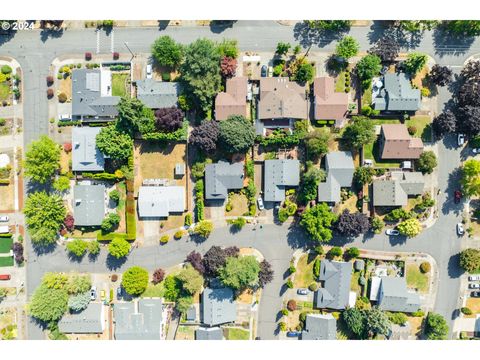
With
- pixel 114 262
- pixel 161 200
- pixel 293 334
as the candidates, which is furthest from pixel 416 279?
pixel 114 262

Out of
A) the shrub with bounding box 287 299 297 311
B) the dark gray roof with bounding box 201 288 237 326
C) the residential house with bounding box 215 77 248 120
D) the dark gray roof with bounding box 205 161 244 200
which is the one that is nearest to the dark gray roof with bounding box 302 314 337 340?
the shrub with bounding box 287 299 297 311

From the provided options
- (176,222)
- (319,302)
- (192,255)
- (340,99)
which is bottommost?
(319,302)

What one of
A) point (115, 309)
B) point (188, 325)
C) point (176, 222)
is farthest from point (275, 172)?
point (115, 309)

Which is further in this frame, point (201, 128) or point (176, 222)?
point (176, 222)

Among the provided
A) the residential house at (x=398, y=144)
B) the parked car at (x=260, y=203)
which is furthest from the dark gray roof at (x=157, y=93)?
the residential house at (x=398, y=144)

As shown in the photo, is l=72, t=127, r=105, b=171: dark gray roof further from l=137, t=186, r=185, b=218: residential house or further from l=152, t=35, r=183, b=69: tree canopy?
l=152, t=35, r=183, b=69: tree canopy

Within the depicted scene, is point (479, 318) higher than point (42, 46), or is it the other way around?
point (42, 46)

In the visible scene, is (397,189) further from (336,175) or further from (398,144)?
(336,175)

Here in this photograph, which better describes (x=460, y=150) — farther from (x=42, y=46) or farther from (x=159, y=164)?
(x=42, y=46)
